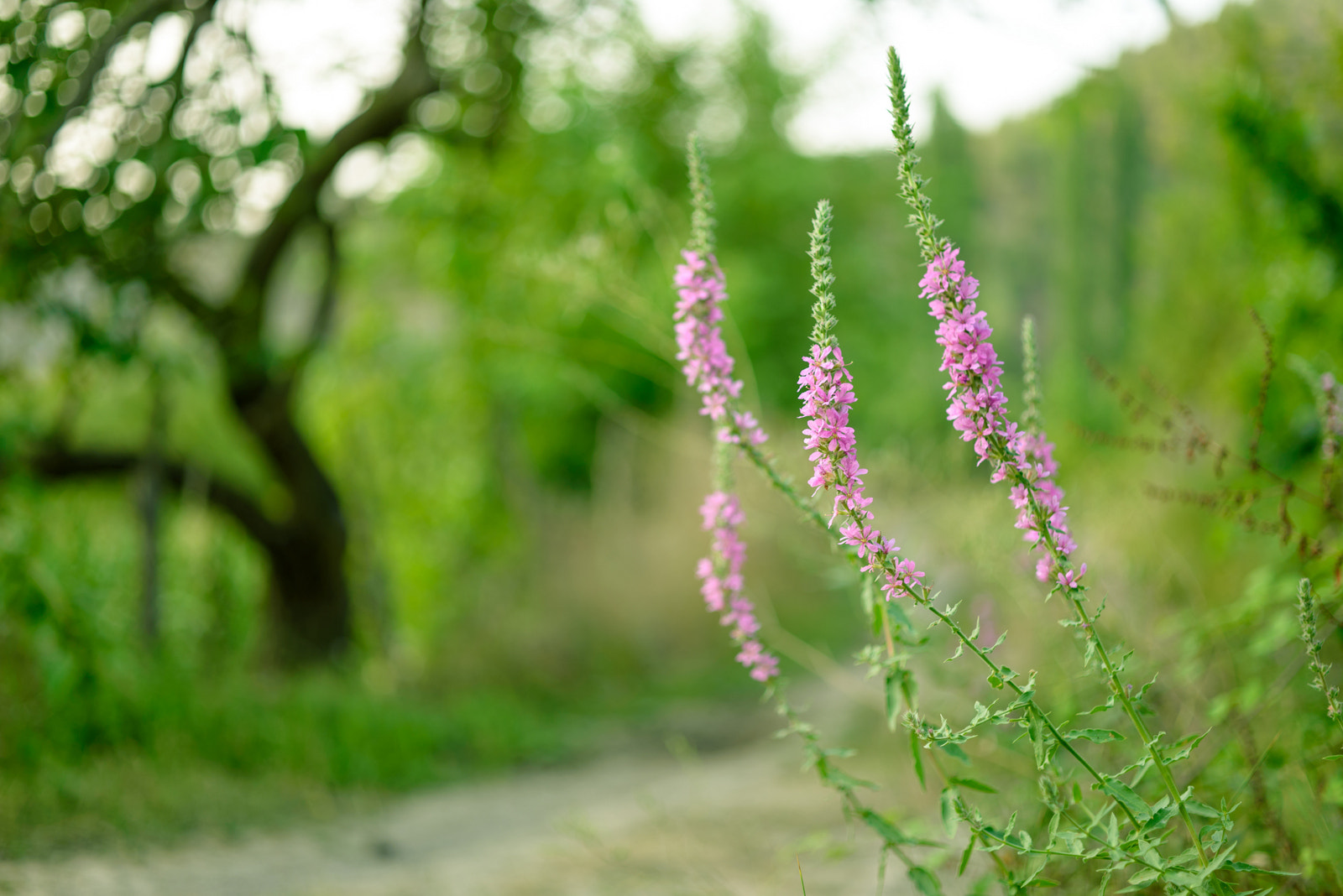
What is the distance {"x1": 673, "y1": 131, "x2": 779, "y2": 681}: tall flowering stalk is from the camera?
1.77m

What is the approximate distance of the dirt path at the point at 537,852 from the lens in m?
3.08

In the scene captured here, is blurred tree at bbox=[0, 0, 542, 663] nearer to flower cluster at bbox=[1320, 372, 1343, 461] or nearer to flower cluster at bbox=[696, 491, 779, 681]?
flower cluster at bbox=[696, 491, 779, 681]

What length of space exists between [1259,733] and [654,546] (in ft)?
22.5

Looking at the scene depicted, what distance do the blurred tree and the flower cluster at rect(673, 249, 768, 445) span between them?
2618 millimetres

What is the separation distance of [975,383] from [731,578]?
0.69 metres

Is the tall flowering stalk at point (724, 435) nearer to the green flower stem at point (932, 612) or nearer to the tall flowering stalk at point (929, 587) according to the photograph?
the green flower stem at point (932, 612)

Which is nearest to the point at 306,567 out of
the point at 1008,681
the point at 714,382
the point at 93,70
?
the point at 93,70

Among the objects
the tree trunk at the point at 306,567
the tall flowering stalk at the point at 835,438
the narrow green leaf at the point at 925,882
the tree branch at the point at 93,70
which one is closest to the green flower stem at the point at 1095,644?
the tall flowering stalk at the point at 835,438

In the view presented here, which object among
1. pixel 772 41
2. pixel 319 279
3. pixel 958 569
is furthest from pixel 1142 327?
pixel 319 279

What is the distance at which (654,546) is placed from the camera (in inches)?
372

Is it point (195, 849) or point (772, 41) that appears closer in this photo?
point (195, 849)

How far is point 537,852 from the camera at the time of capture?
12.5ft

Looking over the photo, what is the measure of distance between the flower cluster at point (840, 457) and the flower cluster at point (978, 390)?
6.0 inches

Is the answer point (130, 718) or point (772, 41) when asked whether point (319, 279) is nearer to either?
point (130, 718)
